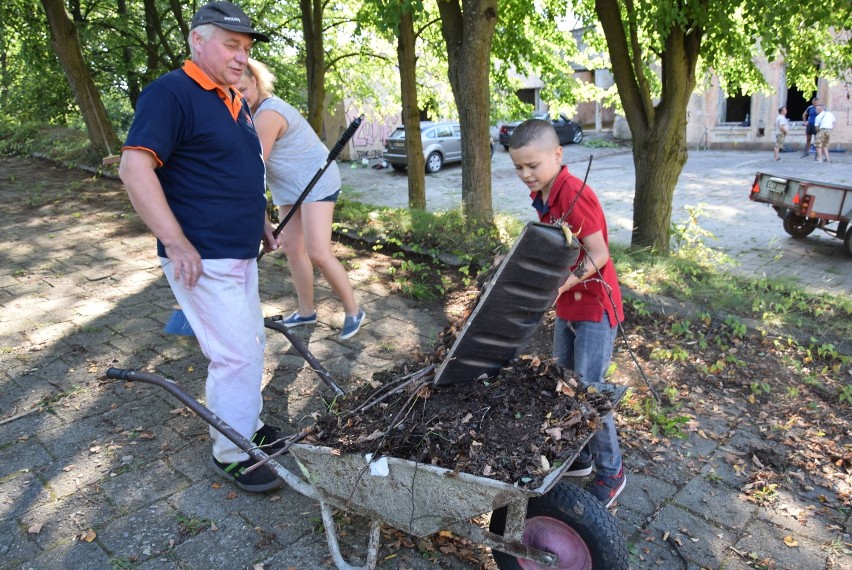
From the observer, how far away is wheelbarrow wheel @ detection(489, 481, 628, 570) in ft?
7.18

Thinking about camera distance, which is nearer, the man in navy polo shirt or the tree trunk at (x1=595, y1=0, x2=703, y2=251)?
the man in navy polo shirt

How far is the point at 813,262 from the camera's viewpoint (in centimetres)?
929

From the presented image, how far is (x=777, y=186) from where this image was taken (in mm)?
10203

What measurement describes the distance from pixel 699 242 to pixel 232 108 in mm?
6407

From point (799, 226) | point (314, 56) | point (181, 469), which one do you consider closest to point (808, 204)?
point (799, 226)

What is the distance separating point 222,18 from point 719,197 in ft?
45.6

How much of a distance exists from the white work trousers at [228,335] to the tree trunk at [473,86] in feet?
14.8

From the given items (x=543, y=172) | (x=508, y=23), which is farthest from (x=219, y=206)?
(x=508, y=23)

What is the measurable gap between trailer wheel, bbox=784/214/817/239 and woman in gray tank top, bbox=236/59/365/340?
8547 millimetres

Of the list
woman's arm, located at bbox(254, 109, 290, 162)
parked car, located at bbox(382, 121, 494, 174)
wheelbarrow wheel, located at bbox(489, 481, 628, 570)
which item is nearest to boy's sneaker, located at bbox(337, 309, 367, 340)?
woman's arm, located at bbox(254, 109, 290, 162)

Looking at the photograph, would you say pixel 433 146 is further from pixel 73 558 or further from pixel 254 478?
pixel 73 558

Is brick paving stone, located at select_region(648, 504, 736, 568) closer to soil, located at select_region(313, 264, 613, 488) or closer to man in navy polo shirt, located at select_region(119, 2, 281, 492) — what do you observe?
soil, located at select_region(313, 264, 613, 488)

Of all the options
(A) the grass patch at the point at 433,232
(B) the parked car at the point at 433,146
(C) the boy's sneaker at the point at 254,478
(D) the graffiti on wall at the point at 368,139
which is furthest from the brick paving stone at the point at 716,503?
(D) the graffiti on wall at the point at 368,139

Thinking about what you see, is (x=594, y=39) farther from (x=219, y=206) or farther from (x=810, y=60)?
(x=219, y=206)
